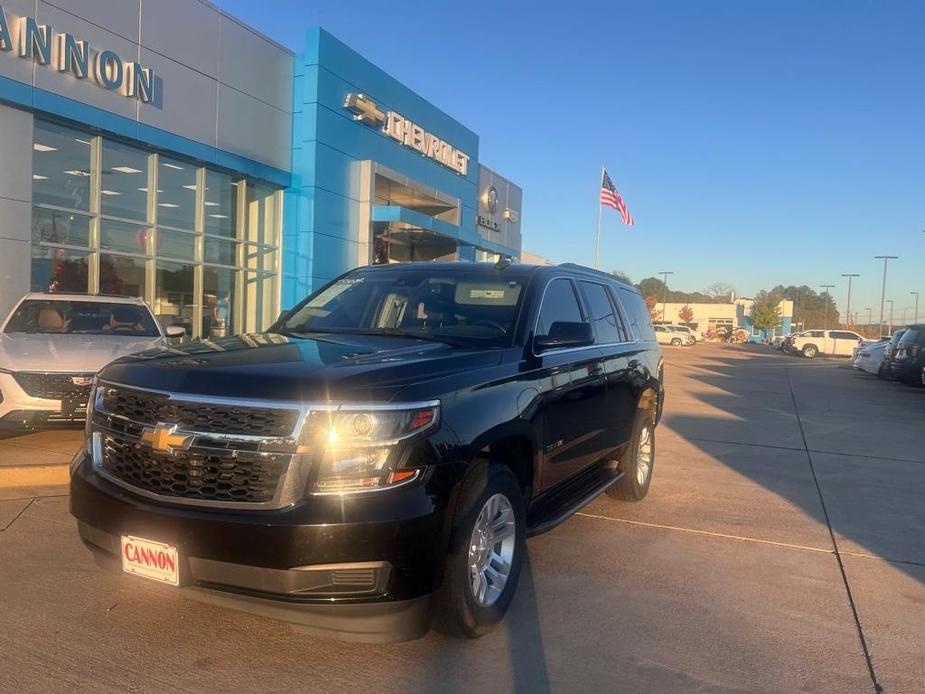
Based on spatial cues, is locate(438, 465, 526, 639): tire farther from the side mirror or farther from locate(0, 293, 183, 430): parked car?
locate(0, 293, 183, 430): parked car

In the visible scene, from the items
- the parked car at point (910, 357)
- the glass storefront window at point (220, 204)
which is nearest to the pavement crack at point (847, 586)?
the parked car at point (910, 357)

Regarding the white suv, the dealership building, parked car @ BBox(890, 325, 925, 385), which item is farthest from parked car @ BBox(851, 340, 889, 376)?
the white suv

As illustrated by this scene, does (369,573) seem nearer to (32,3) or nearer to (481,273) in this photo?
(481,273)

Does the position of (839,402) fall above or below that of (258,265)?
below

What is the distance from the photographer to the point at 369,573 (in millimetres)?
2902

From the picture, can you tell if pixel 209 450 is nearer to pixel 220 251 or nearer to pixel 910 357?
pixel 220 251

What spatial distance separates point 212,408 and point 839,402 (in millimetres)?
16059

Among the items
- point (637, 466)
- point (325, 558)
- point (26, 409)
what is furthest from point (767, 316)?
point (325, 558)

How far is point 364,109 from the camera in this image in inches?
731

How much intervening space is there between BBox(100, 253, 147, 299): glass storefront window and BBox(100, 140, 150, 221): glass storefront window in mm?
831

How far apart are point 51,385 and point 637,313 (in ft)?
18.0

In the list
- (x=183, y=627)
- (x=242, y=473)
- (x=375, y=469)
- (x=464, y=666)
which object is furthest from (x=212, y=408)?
(x=464, y=666)

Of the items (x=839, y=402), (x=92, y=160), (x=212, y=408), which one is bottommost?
(x=839, y=402)

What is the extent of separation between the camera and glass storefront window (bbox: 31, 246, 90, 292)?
12484 millimetres
